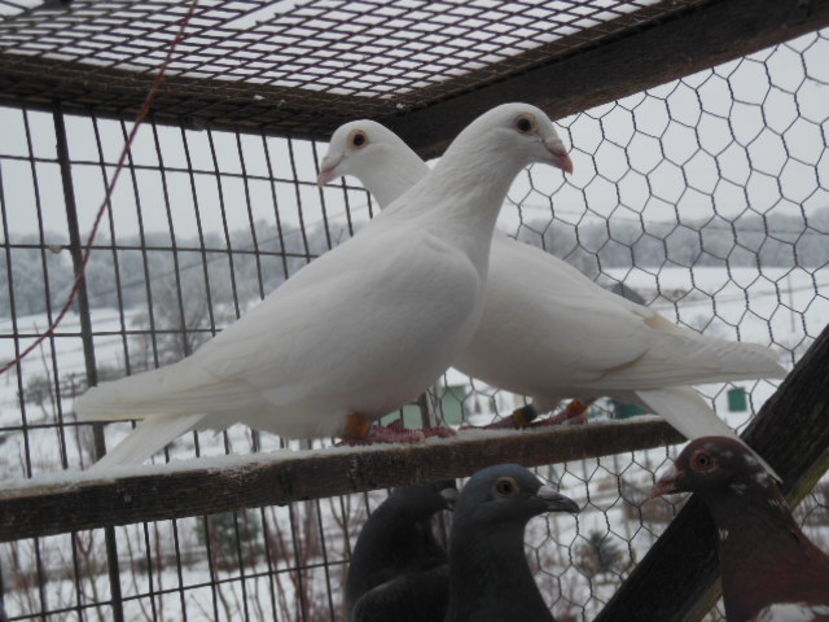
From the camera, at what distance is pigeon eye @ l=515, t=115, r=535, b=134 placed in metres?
1.47

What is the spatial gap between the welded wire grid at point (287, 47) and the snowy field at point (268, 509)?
1.23ft

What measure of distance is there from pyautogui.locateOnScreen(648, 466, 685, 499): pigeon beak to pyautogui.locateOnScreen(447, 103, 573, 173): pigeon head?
0.47 m

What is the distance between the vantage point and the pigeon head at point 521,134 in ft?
4.79

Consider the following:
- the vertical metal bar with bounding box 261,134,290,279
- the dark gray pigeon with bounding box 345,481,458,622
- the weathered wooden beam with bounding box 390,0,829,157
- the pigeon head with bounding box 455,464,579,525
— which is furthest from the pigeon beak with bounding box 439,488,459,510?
the weathered wooden beam with bounding box 390,0,829,157

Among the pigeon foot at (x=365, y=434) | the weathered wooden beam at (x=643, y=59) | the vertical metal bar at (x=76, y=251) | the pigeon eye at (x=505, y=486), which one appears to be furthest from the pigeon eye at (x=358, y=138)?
the pigeon eye at (x=505, y=486)

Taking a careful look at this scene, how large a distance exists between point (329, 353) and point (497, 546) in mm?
309

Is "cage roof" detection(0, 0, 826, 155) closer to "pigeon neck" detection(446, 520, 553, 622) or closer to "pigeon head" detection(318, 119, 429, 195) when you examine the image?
"pigeon head" detection(318, 119, 429, 195)

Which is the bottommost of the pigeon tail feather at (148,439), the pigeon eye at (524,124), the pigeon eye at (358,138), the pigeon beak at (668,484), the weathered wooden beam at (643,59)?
the pigeon beak at (668,484)

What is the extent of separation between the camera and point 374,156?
1.71 m

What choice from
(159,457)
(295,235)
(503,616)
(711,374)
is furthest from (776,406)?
(159,457)

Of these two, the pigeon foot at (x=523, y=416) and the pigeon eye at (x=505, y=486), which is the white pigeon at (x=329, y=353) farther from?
A: the pigeon foot at (x=523, y=416)

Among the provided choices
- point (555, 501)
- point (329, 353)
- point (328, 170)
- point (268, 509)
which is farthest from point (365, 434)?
point (268, 509)

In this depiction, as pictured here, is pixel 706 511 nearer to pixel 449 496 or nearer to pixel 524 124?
pixel 449 496

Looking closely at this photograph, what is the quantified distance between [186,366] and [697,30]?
0.86 m
